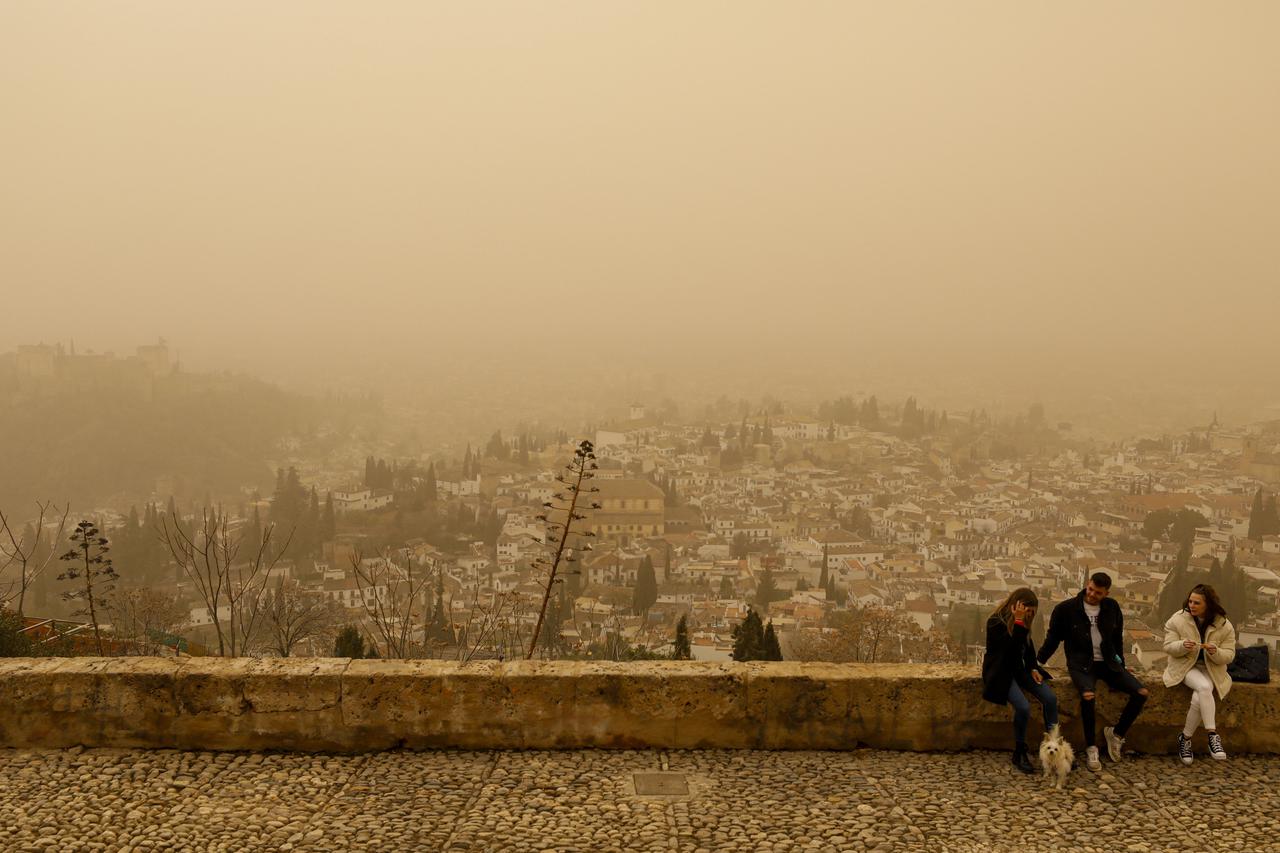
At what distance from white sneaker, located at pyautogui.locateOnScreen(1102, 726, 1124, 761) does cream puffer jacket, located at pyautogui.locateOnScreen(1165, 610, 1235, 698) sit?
37 centimetres

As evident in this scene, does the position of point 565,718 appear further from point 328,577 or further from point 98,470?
point 98,470

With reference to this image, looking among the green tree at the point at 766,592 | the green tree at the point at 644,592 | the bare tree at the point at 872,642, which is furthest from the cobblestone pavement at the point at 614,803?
the green tree at the point at 766,592

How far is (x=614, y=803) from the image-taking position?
357 centimetres

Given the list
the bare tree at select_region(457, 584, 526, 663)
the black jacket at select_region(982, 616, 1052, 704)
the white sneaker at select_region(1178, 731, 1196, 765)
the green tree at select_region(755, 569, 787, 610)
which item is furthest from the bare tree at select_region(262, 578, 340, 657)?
the green tree at select_region(755, 569, 787, 610)

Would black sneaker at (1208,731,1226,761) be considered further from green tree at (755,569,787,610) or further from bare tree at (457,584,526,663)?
green tree at (755,569,787,610)

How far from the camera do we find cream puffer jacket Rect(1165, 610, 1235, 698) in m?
4.07

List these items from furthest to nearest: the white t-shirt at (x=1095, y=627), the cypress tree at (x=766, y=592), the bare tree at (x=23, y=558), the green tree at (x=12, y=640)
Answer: the cypress tree at (x=766, y=592), the green tree at (x=12, y=640), the bare tree at (x=23, y=558), the white t-shirt at (x=1095, y=627)

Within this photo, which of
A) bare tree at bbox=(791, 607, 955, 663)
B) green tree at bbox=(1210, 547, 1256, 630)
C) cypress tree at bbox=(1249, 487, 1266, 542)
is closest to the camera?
bare tree at bbox=(791, 607, 955, 663)

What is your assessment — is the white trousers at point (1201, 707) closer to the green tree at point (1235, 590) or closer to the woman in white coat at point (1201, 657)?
the woman in white coat at point (1201, 657)

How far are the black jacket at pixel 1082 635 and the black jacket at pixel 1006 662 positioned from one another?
0.19 meters

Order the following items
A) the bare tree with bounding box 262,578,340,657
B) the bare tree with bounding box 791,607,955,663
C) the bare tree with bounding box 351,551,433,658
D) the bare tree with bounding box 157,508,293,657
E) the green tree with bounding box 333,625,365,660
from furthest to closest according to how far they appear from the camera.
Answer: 1. the bare tree with bounding box 791,607,955,663
2. the green tree with bounding box 333,625,365,660
3. the bare tree with bounding box 262,578,340,657
4. the bare tree with bounding box 351,551,433,658
5. the bare tree with bounding box 157,508,293,657

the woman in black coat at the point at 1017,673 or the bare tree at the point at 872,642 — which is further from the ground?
the woman in black coat at the point at 1017,673

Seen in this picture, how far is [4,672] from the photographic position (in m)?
4.00

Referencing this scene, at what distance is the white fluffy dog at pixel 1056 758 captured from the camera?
377 centimetres
